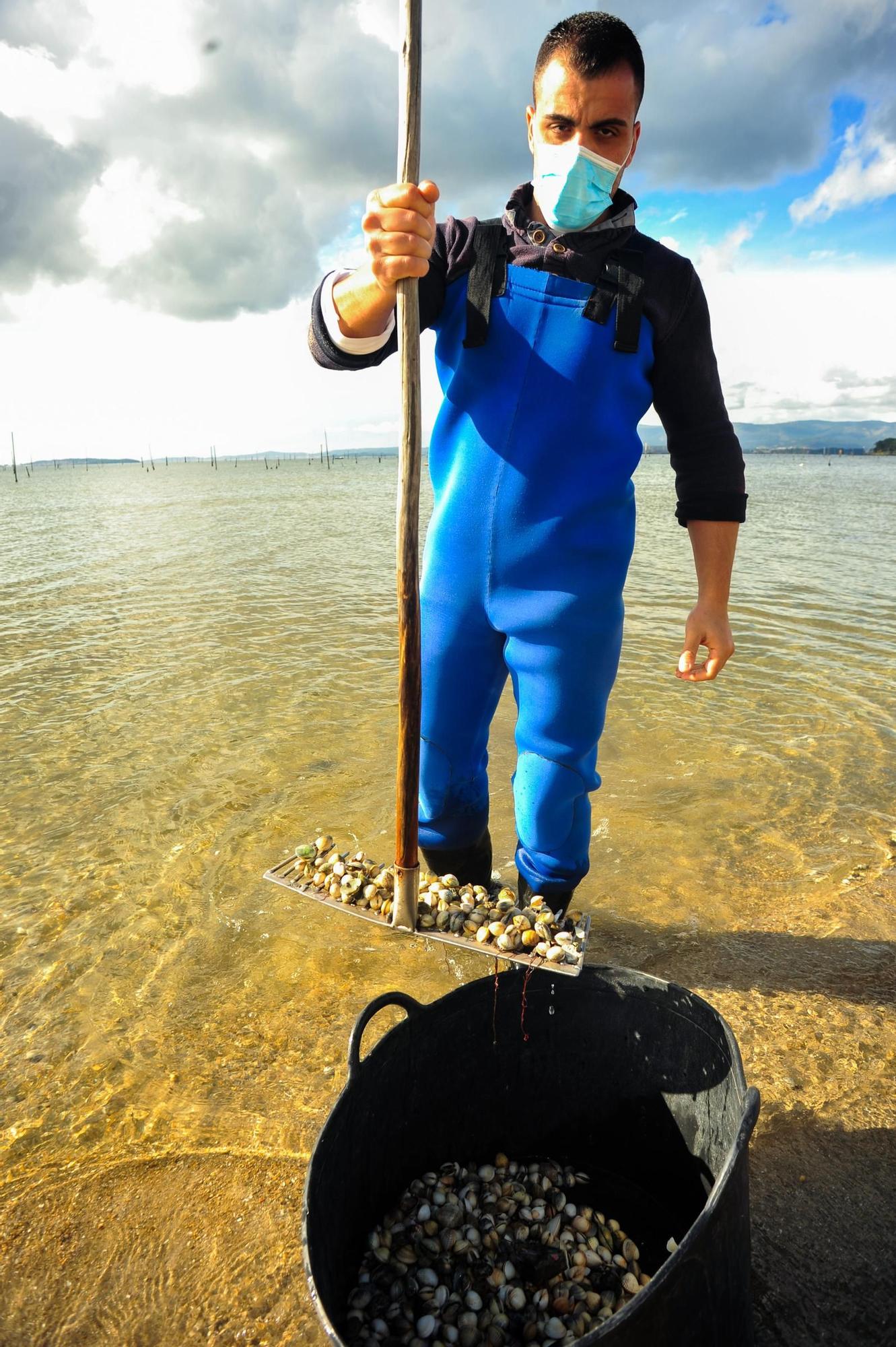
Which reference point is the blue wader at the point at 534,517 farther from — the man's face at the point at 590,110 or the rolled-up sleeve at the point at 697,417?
the man's face at the point at 590,110

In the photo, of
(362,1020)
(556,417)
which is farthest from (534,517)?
(362,1020)

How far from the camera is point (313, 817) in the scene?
431 cm

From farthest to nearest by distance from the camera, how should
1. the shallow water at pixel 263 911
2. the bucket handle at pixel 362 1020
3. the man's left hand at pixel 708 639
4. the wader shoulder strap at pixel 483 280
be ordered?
the man's left hand at pixel 708 639 → the wader shoulder strap at pixel 483 280 → the shallow water at pixel 263 911 → the bucket handle at pixel 362 1020

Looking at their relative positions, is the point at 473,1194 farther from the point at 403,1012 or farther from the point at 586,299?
the point at 586,299

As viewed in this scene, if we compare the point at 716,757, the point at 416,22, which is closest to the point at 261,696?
the point at 716,757

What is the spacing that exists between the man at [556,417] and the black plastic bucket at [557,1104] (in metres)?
0.68

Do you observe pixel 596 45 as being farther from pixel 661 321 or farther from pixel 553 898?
pixel 553 898

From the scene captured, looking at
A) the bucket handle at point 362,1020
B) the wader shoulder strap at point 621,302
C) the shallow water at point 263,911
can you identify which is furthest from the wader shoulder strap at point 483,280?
the shallow water at point 263,911

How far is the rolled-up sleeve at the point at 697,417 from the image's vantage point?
7.79 ft

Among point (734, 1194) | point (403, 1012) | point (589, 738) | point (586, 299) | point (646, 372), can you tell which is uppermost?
point (586, 299)

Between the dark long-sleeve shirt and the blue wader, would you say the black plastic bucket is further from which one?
the dark long-sleeve shirt

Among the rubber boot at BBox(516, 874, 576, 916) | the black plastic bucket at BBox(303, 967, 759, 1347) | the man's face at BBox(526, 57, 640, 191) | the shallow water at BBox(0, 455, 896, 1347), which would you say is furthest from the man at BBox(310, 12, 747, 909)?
the shallow water at BBox(0, 455, 896, 1347)

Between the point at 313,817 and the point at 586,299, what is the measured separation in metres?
3.04

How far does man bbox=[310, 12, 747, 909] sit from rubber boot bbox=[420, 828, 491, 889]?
320mm
